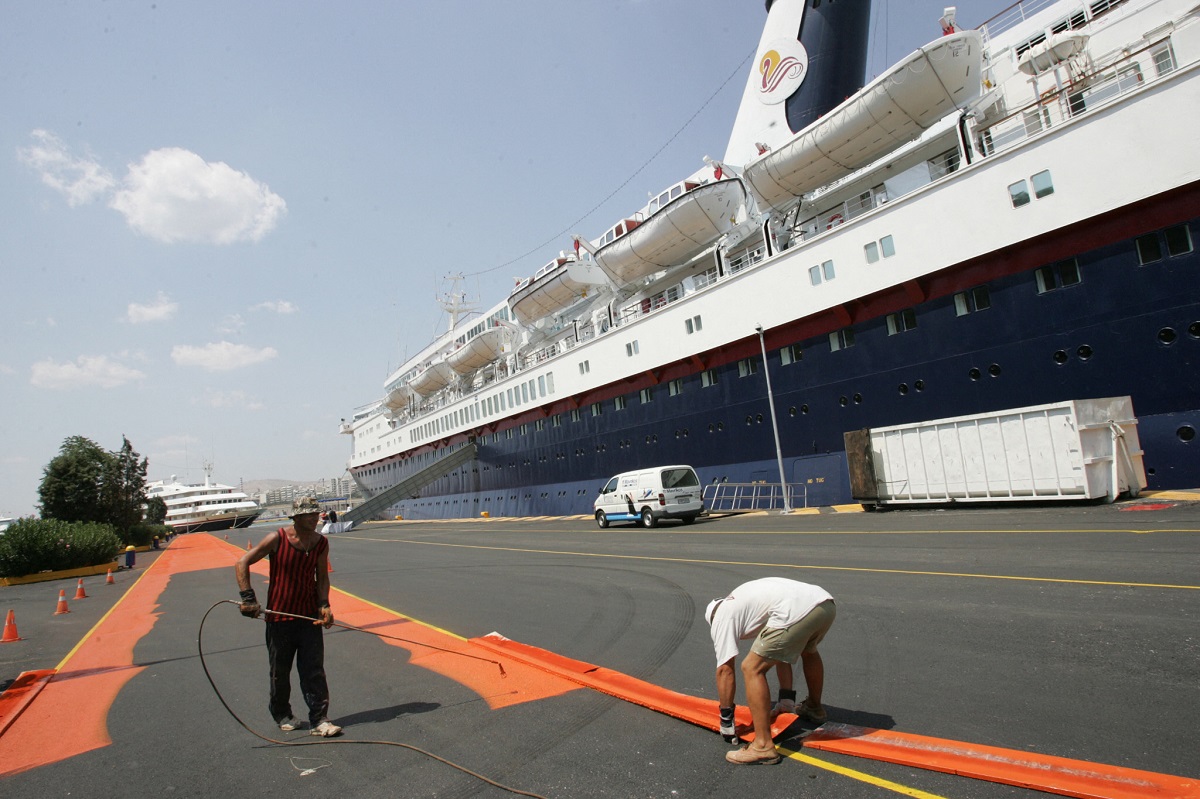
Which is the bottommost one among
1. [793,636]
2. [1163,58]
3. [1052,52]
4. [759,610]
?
[793,636]

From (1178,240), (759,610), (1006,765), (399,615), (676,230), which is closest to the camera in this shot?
(1006,765)

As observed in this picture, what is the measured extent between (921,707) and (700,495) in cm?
1570

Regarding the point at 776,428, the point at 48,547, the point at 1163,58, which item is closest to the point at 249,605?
the point at 776,428

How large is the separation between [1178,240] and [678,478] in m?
12.4

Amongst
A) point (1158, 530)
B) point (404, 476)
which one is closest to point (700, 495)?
point (1158, 530)

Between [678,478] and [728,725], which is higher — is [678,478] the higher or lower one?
the higher one

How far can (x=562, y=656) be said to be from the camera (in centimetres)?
598

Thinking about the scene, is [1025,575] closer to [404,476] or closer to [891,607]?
[891,607]

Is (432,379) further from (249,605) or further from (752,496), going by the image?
(249,605)

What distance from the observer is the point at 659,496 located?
1902 centimetres

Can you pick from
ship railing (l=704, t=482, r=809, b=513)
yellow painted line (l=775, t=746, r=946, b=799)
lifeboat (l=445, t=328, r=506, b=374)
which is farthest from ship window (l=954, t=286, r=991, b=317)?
lifeboat (l=445, t=328, r=506, b=374)

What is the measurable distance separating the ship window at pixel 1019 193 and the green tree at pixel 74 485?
3958 cm

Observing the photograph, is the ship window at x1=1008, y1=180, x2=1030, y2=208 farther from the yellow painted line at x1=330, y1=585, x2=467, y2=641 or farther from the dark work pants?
the dark work pants

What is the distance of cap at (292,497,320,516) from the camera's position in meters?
4.63
